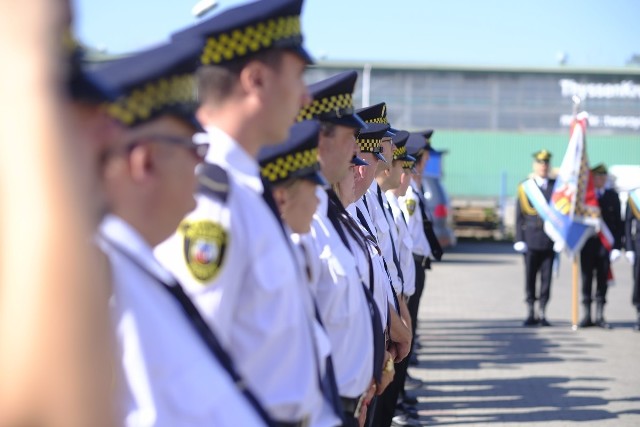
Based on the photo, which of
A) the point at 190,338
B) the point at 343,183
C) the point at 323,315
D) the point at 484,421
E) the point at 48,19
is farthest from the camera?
the point at 484,421

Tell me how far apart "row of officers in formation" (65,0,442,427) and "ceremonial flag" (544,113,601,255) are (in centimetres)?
995

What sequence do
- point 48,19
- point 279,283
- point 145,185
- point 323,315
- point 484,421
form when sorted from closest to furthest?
1. point 48,19
2. point 145,185
3. point 279,283
4. point 323,315
5. point 484,421

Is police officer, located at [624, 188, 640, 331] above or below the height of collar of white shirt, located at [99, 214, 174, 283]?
below

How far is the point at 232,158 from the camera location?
274cm

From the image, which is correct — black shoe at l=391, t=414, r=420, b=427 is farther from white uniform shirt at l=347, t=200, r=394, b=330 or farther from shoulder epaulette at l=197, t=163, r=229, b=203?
shoulder epaulette at l=197, t=163, r=229, b=203

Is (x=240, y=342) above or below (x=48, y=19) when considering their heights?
below

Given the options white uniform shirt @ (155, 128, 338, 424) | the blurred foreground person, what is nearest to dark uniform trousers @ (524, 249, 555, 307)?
white uniform shirt @ (155, 128, 338, 424)

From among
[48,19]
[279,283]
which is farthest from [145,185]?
[48,19]

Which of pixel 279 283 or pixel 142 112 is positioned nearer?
pixel 142 112

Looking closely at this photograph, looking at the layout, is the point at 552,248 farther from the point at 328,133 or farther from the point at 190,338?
the point at 190,338

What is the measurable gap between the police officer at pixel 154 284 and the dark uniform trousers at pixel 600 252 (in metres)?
13.4

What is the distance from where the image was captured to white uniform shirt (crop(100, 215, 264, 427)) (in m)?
1.66

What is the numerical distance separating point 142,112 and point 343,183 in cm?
311

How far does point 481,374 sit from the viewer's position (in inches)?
424
